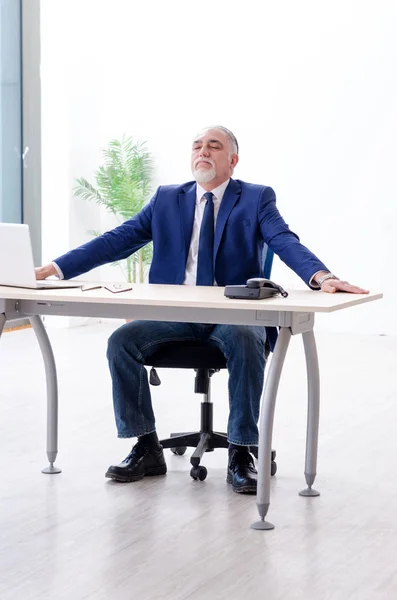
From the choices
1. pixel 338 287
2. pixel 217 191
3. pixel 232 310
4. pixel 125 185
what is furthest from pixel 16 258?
pixel 125 185

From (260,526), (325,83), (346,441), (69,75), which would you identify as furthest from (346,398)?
(69,75)

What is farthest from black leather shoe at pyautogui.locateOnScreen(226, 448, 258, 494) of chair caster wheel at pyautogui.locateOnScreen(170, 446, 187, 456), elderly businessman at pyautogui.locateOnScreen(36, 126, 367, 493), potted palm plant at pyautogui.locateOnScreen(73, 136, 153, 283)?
potted palm plant at pyautogui.locateOnScreen(73, 136, 153, 283)

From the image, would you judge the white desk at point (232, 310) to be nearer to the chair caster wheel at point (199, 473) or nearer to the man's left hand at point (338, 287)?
the man's left hand at point (338, 287)

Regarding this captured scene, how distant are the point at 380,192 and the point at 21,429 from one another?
413cm

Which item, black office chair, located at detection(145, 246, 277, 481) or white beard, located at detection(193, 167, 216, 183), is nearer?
black office chair, located at detection(145, 246, 277, 481)

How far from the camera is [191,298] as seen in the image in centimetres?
299

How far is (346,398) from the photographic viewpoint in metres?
5.18

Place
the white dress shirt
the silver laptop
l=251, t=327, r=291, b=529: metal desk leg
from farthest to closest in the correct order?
the white dress shirt < the silver laptop < l=251, t=327, r=291, b=529: metal desk leg

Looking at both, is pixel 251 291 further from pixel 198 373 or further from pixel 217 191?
pixel 217 191

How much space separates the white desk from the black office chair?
21 cm

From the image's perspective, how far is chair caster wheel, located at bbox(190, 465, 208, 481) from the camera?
3.56 m

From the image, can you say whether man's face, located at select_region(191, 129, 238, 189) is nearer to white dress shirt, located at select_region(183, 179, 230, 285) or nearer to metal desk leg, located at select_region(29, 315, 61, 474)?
white dress shirt, located at select_region(183, 179, 230, 285)

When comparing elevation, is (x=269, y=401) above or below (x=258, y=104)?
below

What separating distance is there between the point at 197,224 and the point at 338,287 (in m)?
0.74
